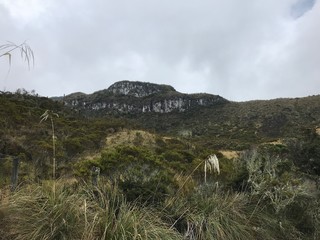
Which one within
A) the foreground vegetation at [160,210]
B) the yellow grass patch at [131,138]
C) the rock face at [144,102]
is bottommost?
the yellow grass patch at [131,138]

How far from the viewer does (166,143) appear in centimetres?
3038

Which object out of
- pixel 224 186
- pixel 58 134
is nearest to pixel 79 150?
pixel 58 134

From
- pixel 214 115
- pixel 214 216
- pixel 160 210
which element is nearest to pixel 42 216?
pixel 160 210

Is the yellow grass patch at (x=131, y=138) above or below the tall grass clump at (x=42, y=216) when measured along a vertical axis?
below

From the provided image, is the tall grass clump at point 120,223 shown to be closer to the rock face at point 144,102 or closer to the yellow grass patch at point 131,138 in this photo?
the yellow grass patch at point 131,138

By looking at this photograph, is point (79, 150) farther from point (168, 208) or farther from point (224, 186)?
point (168, 208)

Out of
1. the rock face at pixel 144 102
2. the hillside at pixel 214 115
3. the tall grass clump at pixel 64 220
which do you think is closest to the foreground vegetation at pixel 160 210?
the tall grass clump at pixel 64 220

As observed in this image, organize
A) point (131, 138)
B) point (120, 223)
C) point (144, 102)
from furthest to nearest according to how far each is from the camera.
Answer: point (144, 102)
point (131, 138)
point (120, 223)

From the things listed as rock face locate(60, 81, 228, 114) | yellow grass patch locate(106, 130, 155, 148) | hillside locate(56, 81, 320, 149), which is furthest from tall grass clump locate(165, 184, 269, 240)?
rock face locate(60, 81, 228, 114)

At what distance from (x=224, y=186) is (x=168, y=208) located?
2.30m

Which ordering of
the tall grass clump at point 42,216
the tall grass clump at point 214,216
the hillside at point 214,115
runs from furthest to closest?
the hillside at point 214,115 → the tall grass clump at point 214,216 → the tall grass clump at point 42,216

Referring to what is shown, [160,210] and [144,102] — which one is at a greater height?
[144,102]

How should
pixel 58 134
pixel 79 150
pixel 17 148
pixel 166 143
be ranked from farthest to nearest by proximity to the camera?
pixel 166 143 → pixel 58 134 → pixel 79 150 → pixel 17 148

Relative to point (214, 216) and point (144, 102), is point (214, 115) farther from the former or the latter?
point (214, 216)
